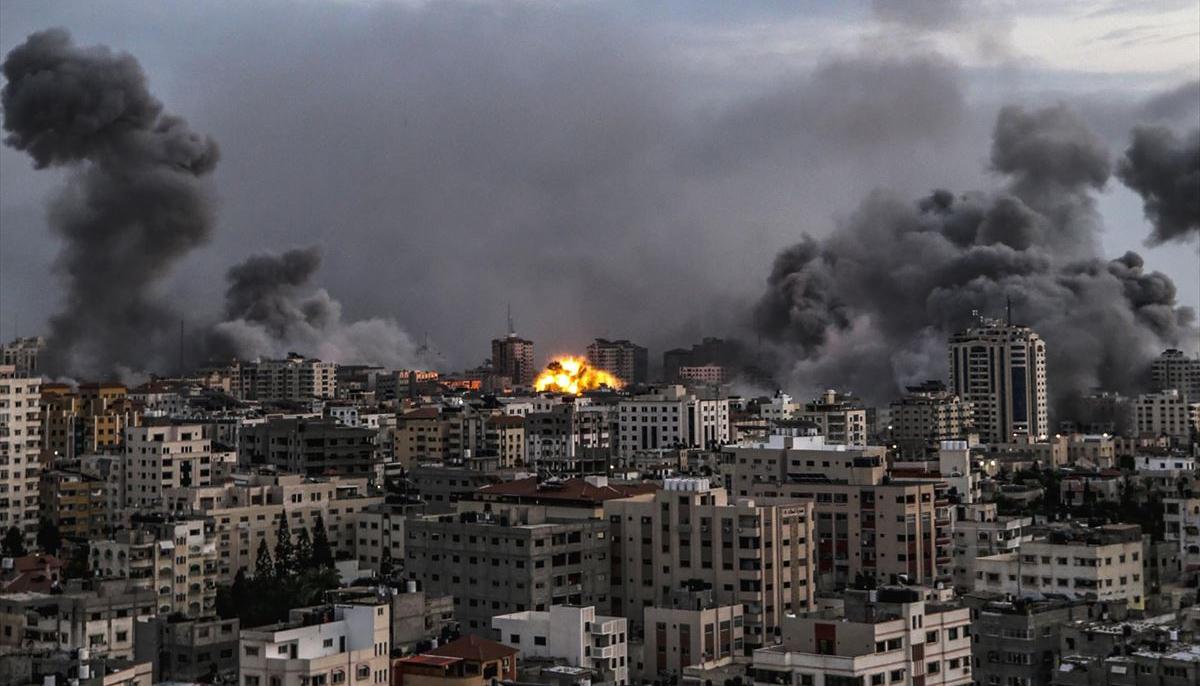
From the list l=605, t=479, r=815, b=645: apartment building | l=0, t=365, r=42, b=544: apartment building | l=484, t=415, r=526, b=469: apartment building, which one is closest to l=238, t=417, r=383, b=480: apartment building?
l=0, t=365, r=42, b=544: apartment building

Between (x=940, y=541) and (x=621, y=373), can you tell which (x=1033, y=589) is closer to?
(x=940, y=541)

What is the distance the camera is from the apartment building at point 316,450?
186 ft

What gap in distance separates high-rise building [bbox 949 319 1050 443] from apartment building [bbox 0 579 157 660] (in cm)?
5801

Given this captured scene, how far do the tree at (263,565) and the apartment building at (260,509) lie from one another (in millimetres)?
750

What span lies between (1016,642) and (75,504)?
30.1 metres

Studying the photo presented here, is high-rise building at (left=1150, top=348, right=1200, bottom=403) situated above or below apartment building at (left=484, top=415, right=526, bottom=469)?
above

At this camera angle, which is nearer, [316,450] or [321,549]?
[321,549]

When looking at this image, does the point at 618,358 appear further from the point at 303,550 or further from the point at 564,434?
the point at 303,550

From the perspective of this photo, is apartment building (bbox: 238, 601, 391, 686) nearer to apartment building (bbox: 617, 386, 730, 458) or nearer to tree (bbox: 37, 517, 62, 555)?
tree (bbox: 37, 517, 62, 555)

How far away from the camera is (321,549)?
41.6 metres

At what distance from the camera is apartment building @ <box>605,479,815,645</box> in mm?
32438

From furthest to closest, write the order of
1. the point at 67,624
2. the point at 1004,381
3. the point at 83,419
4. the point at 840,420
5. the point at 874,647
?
the point at 1004,381 → the point at 840,420 → the point at 83,419 → the point at 67,624 → the point at 874,647

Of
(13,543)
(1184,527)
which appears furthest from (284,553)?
(1184,527)

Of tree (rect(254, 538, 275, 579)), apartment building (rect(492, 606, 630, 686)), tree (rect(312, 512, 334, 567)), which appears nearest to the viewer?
apartment building (rect(492, 606, 630, 686))
